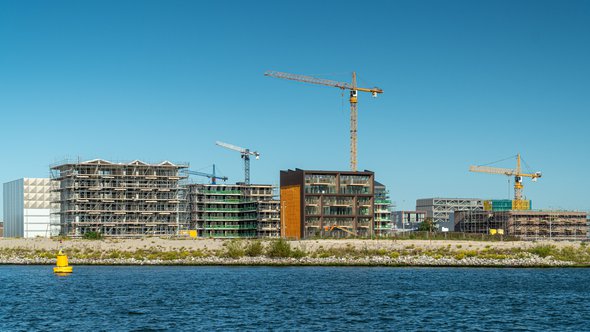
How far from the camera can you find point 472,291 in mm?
70812

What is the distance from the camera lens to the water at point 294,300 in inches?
1961

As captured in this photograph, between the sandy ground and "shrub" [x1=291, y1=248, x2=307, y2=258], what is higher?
the sandy ground

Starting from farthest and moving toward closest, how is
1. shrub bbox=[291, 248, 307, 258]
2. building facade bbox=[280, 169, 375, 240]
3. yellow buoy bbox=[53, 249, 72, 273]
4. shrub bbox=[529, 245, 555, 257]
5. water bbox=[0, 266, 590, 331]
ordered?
building facade bbox=[280, 169, 375, 240] → shrub bbox=[529, 245, 555, 257] → shrub bbox=[291, 248, 307, 258] → yellow buoy bbox=[53, 249, 72, 273] → water bbox=[0, 266, 590, 331]

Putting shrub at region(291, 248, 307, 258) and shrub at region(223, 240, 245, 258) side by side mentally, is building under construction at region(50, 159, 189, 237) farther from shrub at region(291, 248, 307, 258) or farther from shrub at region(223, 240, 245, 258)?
shrub at region(291, 248, 307, 258)

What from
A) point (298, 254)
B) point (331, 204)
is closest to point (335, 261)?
point (298, 254)

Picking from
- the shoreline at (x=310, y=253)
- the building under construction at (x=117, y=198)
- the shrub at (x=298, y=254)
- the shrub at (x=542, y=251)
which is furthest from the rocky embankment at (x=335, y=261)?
the building under construction at (x=117, y=198)

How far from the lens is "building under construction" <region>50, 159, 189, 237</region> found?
6841 inches

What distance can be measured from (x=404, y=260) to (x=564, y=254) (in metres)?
25.4

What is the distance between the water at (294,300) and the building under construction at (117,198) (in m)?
79.9

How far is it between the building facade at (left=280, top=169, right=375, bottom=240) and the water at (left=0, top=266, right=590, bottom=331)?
72389mm

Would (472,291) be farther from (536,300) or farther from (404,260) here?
(404,260)

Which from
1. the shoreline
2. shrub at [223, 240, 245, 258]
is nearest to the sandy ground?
the shoreline

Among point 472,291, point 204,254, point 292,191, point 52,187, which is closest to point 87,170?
point 52,187

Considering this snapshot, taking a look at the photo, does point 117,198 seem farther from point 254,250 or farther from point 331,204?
point 254,250
